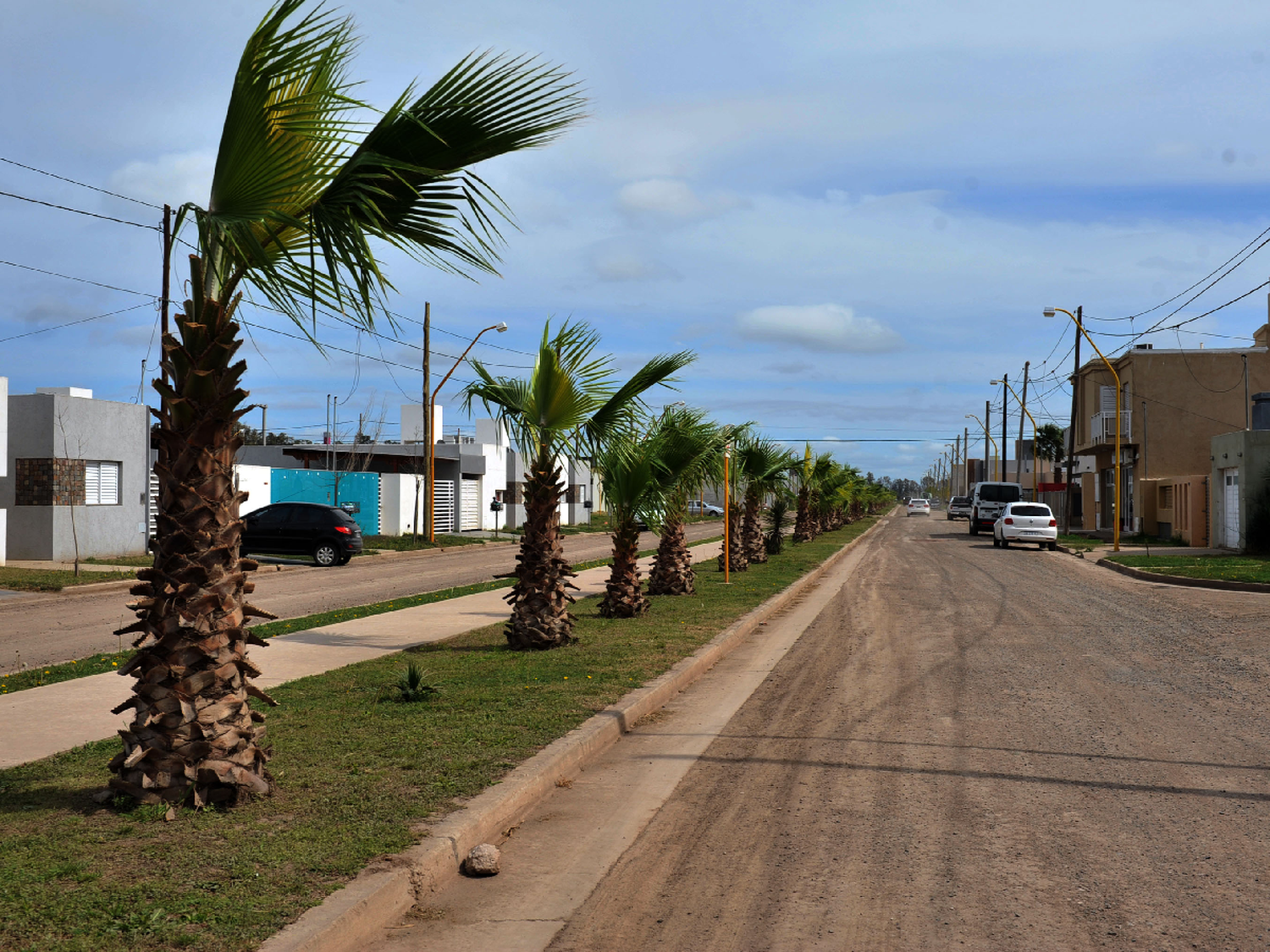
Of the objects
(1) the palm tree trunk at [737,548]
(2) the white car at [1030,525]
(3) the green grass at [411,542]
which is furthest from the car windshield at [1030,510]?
(3) the green grass at [411,542]

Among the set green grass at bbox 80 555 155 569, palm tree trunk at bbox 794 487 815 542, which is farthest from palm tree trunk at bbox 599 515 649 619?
palm tree trunk at bbox 794 487 815 542

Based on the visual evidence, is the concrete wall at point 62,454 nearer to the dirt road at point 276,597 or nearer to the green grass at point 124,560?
the green grass at point 124,560

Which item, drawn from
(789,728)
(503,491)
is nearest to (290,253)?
(789,728)

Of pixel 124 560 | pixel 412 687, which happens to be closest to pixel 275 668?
pixel 412 687

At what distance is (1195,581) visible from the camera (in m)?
21.1

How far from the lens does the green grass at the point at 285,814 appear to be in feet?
12.8

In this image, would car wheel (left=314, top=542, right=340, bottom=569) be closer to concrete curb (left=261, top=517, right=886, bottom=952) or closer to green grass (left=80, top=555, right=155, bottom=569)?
green grass (left=80, top=555, right=155, bottom=569)

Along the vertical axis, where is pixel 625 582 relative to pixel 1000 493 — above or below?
below

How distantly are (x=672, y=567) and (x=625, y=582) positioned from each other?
3.43m

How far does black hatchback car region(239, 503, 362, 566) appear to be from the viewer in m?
27.8

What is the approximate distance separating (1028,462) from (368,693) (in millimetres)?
116164

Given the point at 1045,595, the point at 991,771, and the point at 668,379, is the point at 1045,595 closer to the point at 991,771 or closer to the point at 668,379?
the point at 668,379

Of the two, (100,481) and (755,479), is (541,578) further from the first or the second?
(100,481)

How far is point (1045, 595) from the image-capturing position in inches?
733
